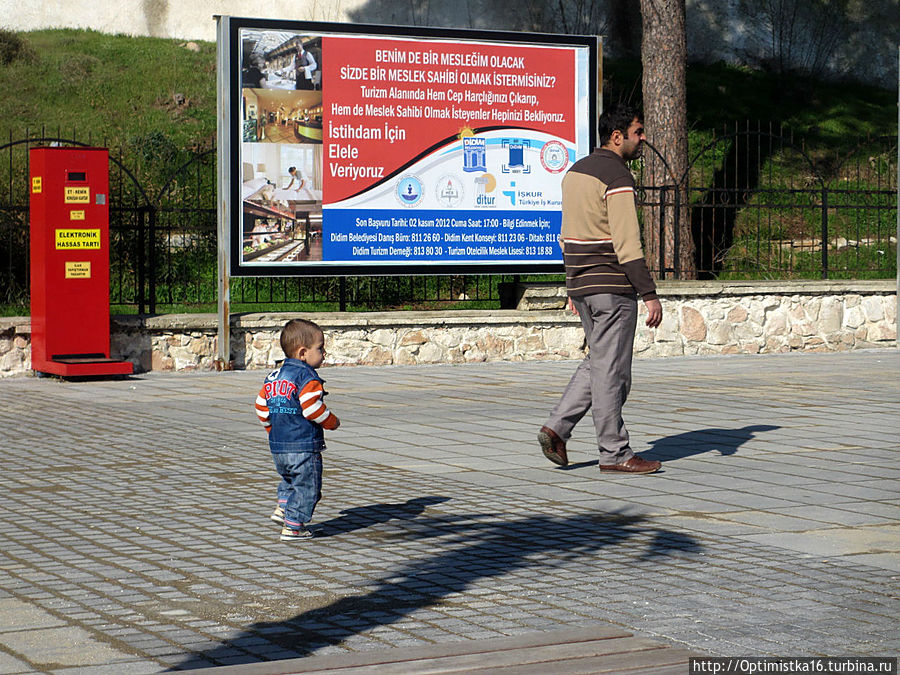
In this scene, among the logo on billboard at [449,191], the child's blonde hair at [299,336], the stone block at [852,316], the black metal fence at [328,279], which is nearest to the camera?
the child's blonde hair at [299,336]

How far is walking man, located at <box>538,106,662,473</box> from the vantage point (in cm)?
760

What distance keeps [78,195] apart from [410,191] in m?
3.49

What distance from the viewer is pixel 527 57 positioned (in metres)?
14.6

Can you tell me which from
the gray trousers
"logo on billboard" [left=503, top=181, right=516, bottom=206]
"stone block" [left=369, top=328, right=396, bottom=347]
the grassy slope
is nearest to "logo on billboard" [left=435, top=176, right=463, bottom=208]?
"logo on billboard" [left=503, top=181, right=516, bottom=206]

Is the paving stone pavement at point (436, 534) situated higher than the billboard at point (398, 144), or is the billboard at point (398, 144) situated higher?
the billboard at point (398, 144)

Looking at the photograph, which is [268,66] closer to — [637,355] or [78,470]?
[637,355]

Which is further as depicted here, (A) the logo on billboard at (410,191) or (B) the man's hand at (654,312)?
(A) the logo on billboard at (410,191)

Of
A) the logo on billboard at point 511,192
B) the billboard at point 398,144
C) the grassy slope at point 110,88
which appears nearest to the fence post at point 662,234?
the billboard at point 398,144

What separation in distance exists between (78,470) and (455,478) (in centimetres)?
219

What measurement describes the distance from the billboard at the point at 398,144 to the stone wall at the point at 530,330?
0.57 meters

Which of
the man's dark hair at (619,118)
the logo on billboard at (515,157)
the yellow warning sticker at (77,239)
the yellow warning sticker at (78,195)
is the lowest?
the yellow warning sticker at (77,239)

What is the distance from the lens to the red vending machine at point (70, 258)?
1222 cm

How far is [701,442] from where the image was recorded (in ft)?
29.3

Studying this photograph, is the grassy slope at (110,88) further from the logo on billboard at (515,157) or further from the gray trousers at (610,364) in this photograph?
the gray trousers at (610,364)
